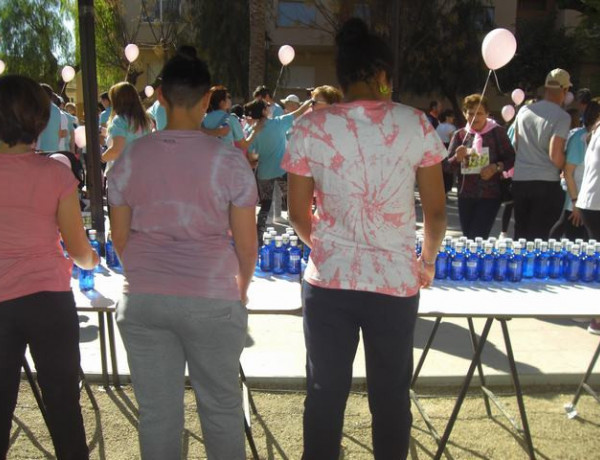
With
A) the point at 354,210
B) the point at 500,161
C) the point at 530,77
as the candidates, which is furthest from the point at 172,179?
the point at 530,77

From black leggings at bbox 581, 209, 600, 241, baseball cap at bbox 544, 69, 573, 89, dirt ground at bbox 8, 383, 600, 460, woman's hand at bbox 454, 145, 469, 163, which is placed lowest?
dirt ground at bbox 8, 383, 600, 460

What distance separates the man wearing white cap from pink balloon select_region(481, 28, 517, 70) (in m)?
0.37

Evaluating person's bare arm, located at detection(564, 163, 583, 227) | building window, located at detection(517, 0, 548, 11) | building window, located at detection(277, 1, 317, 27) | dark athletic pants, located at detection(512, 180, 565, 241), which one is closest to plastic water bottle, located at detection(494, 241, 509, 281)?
person's bare arm, located at detection(564, 163, 583, 227)

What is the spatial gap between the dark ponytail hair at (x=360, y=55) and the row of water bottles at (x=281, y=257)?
1.37m

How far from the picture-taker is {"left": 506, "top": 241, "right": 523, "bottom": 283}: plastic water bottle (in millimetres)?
3170

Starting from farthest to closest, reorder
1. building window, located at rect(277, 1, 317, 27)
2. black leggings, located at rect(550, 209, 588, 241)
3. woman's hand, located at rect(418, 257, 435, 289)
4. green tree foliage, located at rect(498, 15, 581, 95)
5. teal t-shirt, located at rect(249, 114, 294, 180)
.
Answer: green tree foliage, located at rect(498, 15, 581, 95), building window, located at rect(277, 1, 317, 27), teal t-shirt, located at rect(249, 114, 294, 180), black leggings, located at rect(550, 209, 588, 241), woman's hand, located at rect(418, 257, 435, 289)

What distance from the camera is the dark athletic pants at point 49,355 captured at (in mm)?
2045

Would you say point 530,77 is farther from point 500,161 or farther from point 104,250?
point 104,250

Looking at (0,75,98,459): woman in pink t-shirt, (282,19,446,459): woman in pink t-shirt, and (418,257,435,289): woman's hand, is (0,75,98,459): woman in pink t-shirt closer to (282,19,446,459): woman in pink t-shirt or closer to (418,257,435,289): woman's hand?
(282,19,446,459): woman in pink t-shirt

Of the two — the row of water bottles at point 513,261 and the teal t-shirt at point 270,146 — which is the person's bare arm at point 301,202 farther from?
the teal t-shirt at point 270,146

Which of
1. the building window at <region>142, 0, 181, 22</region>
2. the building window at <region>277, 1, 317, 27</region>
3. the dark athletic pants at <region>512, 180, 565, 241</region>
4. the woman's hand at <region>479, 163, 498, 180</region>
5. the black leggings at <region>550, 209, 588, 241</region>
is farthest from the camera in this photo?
the building window at <region>142, 0, 181, 22</region>

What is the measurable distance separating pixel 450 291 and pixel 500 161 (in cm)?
201

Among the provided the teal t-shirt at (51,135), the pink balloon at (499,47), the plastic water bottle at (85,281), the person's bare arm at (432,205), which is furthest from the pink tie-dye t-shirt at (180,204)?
the teal t-shirt at (51,135)

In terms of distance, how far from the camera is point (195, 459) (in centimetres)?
289
